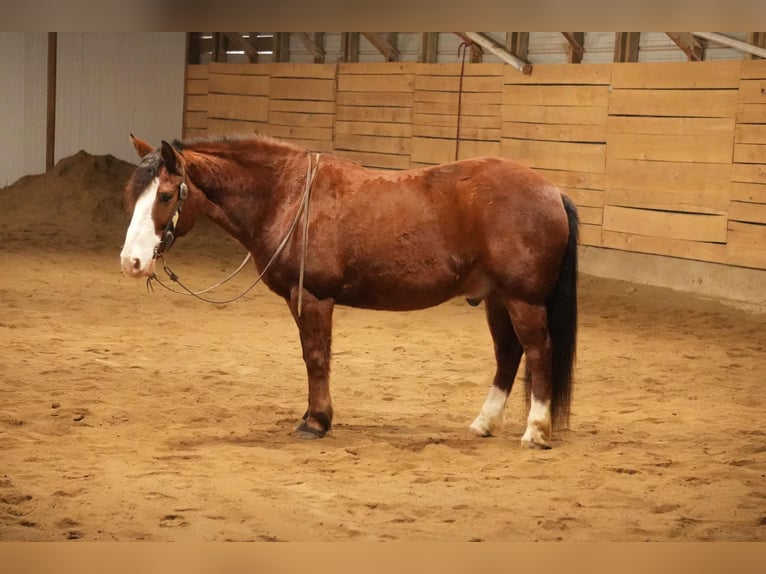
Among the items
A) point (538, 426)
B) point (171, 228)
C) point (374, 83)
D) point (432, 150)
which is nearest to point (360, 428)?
point (538, 426)

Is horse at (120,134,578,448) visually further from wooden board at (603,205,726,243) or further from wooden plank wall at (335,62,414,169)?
wooden plank wall at (335,62,414,169)

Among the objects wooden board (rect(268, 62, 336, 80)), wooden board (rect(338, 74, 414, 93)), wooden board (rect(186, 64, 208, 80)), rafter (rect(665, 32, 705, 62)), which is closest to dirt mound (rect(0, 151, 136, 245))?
wooden board (rect(186, 64, 208, 80))

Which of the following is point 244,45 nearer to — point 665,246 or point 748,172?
point 665,246

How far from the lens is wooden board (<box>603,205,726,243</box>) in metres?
8.32

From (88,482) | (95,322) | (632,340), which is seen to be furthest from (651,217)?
(88,482)

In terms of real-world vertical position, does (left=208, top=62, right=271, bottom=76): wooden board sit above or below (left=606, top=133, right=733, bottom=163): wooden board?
above

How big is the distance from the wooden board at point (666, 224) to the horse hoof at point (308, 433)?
16.8 ft

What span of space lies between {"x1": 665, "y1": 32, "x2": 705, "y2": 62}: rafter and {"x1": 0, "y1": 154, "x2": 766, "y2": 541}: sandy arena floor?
2169 mm

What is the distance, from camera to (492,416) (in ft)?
14.6

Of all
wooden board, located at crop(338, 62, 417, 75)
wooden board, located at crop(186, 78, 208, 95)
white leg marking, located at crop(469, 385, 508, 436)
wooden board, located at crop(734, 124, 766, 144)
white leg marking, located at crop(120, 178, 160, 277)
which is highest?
wooden board, located at crop(338, 62, 417, 75)

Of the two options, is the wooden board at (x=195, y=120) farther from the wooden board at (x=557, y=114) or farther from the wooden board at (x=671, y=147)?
the wooden board at (x=671, y=147)

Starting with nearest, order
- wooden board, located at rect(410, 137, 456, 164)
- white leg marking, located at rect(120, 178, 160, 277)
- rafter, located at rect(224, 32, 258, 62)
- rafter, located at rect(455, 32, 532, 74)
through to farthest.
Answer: white leg marking, located at rect(120, 178, 160, 277) → rafter, located at rect(455, 32, 532, 74) → wooden board, located at rect(410, 137, 456, 164) → rafter, located at rect(224, 32, 258, 62)

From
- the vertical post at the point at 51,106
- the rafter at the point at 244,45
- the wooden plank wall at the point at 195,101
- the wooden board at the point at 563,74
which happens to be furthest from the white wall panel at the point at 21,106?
the wooden board at the point at 563,74
